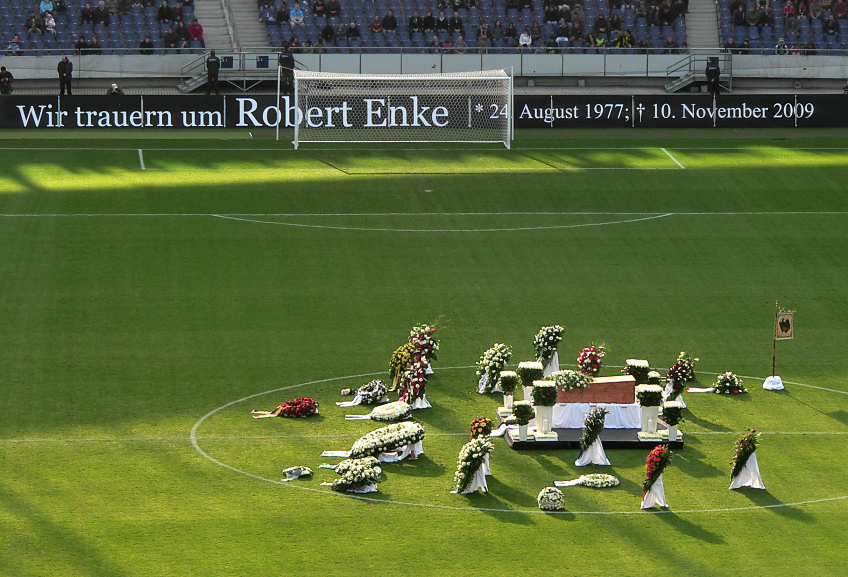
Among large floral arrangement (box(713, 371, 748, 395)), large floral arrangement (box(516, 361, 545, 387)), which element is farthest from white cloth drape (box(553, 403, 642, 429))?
large floral arrangement (box(713, 371, 748, 395))

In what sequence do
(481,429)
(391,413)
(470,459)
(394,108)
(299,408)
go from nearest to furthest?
(470,459), (481,429), (391,413), (299,408), (394,108)

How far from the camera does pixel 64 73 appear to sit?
4866 cm

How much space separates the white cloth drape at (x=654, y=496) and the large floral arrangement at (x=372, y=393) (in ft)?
21.6

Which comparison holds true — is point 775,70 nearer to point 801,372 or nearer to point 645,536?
point 801,372

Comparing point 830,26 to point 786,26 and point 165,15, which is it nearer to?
point 786,26

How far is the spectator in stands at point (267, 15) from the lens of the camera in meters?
56.5

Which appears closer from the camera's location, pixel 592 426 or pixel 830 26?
pixel 592 426

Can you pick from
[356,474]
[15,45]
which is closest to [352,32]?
[15,45]

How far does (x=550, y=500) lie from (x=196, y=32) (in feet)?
131

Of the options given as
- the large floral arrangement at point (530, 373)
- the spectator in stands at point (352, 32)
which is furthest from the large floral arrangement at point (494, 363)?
the spectator in stands at point (352, 32)

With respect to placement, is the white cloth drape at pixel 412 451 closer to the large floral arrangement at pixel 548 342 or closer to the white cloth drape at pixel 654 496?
the white cloth drape at pixel 654 496

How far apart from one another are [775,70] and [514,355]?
34.6m

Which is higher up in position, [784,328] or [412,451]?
[784,328]

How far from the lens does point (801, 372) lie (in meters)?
26.7
